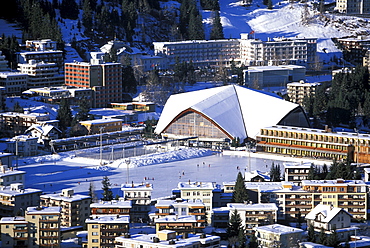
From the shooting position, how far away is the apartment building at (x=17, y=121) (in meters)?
50.3

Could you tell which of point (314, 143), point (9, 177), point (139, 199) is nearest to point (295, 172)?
point (139, 199)

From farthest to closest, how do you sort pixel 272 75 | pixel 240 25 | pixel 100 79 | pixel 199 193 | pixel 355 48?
pixel 240 25, pixel 355 48, pixel 272 75, pixel 100 79, pixel 199 193

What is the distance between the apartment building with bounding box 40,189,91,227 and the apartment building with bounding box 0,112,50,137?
17.2m

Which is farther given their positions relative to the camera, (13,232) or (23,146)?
(23,146)

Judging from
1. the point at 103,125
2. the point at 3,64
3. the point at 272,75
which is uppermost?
the point at 3,64

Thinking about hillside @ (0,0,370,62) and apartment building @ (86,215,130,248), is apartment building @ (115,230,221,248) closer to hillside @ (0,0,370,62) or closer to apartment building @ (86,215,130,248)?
apartment building @ (86,215,130,248)

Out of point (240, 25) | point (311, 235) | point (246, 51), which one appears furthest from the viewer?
point (240, 25)

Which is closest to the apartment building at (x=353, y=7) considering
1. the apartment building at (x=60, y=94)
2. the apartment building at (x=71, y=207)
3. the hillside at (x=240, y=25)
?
the hillside at (x=240, y=25)

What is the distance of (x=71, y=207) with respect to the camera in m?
32.7

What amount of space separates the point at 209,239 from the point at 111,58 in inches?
1342

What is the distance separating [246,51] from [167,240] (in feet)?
144

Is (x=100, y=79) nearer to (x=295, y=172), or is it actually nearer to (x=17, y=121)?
(x=17, y=121)

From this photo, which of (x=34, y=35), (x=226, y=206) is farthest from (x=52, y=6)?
(x=226, y=206)

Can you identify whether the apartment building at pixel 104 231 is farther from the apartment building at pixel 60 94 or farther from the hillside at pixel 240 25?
the hillside at pixel 240 25
